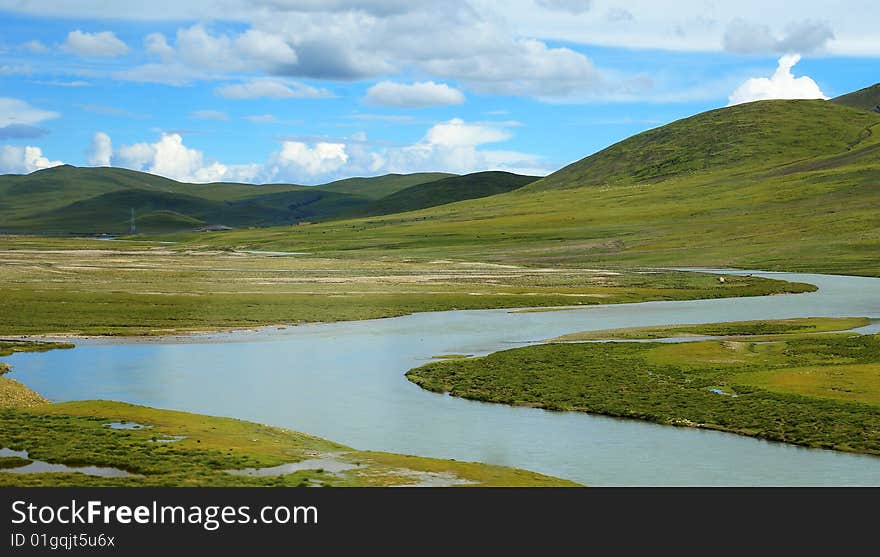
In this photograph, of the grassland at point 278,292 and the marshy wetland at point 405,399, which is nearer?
the marshy wetland at point 405,399

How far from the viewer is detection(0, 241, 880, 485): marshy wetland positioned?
4138cm

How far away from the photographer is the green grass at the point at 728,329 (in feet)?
279

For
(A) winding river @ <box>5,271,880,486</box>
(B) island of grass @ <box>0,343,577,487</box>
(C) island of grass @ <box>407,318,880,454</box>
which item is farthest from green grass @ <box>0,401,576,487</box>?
(C) island of grass @ <box>407,318,880,454</box>

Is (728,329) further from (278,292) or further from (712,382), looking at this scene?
(278,292)

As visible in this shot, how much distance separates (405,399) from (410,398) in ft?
1.38

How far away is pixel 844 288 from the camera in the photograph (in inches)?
5472

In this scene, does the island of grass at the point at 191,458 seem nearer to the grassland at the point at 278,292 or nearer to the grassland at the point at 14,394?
the grassland at the point at 14,394

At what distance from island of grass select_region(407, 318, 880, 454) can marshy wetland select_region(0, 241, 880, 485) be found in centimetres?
158

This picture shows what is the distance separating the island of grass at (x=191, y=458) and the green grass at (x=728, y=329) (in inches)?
1659

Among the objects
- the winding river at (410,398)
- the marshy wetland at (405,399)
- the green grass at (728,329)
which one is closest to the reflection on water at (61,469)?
the marshy wetland at (405,399)

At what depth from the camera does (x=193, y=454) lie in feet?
135
